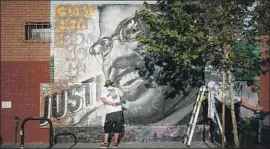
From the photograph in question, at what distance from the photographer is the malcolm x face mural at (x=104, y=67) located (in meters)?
13.4

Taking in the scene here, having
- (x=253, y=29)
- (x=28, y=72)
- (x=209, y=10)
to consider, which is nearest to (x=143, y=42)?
(x=209, y=10)

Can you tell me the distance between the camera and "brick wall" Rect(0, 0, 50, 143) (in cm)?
1339

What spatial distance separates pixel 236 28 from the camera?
34.8 feet

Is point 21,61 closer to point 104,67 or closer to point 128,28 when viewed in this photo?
point 104,67

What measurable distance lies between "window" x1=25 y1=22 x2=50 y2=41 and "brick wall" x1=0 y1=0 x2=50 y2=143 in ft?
0.55

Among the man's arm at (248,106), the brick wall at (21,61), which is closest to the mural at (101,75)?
the brick wall at (21,61)

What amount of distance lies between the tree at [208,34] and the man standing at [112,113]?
6.57 feet

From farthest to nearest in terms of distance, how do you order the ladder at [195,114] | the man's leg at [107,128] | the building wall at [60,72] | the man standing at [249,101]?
1. the man standing at [249,101]
2. the building wall at [60,72]
3. the ladder at [195,114]
4. the man's leg at [107,128]

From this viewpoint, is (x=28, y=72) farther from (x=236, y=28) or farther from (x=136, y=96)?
(x=236, y=28)

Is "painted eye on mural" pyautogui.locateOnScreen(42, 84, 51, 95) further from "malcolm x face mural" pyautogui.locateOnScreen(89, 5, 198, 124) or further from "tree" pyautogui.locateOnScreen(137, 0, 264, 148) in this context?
"tree" pyautogui.locateOnScreen(137, 0, 264, 148)

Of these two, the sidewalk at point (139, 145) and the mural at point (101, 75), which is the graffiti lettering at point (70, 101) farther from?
the sidewalk at point (139, 145)

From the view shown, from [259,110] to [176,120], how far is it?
2.46 metres

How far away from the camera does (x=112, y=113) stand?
12562mm

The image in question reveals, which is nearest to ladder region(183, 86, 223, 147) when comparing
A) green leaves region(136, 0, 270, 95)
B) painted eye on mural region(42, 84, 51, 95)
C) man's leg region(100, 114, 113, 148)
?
green leaves region(136, 0, 270, 95)
